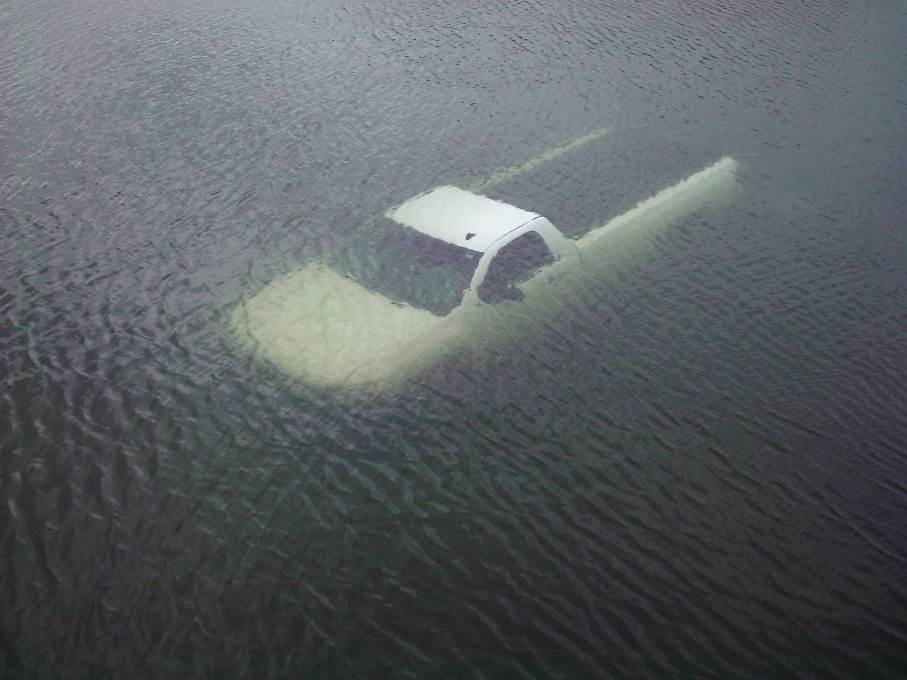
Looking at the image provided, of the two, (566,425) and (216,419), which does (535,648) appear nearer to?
(566,425)

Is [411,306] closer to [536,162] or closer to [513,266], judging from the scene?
[513,266]

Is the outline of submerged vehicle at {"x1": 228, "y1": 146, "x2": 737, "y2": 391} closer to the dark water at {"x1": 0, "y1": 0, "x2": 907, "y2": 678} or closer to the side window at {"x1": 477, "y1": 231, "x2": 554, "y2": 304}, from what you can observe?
the side window at {"x1": 477, "y1": 231, "x2": 554, "y2": 304}

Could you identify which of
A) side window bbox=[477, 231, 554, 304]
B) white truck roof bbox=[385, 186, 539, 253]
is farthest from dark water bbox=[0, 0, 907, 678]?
white truck roof bbox=[385, 186, 539, 253]

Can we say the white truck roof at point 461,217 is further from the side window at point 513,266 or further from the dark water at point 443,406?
the dark water at point 443,406

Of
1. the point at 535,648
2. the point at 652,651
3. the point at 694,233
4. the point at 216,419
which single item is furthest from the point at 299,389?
the point at 694,233

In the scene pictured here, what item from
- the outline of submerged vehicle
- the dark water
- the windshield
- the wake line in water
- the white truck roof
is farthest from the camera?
the wake line in water

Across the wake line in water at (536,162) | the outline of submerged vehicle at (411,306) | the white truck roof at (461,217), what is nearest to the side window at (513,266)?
the outline of submerged vehicle at (411,306)
